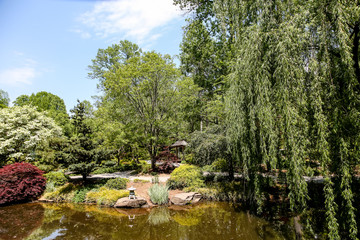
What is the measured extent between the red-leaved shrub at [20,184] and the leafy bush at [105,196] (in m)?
2.99

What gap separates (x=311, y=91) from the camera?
402cm

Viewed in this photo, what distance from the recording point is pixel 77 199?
31.2 feet

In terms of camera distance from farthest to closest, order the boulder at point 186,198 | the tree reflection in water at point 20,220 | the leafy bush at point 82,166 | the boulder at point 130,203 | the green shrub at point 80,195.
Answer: the leafy bush at point 82,166
the green shrub at point 80,195
the boulder at point 186,198
the boulder at point 130,203
the tree reflection in water at point 20,220

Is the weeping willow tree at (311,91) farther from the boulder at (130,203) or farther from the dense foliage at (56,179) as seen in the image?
the dense foliage at (56,179)

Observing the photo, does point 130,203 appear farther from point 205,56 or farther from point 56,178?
point 205,56

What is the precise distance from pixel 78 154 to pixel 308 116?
34.9ft

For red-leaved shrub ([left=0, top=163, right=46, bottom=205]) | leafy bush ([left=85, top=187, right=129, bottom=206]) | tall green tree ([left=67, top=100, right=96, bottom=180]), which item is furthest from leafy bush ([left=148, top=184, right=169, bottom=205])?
red-leaved shrub ([left=0, top=163, right=46, bottom=205])

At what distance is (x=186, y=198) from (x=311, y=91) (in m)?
6.80

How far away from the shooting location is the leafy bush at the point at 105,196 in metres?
8.80

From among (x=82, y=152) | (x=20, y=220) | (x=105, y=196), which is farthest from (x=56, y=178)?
(x=105, y=196)

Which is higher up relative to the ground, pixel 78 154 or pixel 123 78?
pixel 123 78

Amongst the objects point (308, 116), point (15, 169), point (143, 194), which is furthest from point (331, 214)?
point (15, 169)

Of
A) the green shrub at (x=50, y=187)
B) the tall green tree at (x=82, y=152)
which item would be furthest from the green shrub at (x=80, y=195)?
the green shrub at (x=50, y=187)

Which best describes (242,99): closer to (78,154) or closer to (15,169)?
(78,154)
